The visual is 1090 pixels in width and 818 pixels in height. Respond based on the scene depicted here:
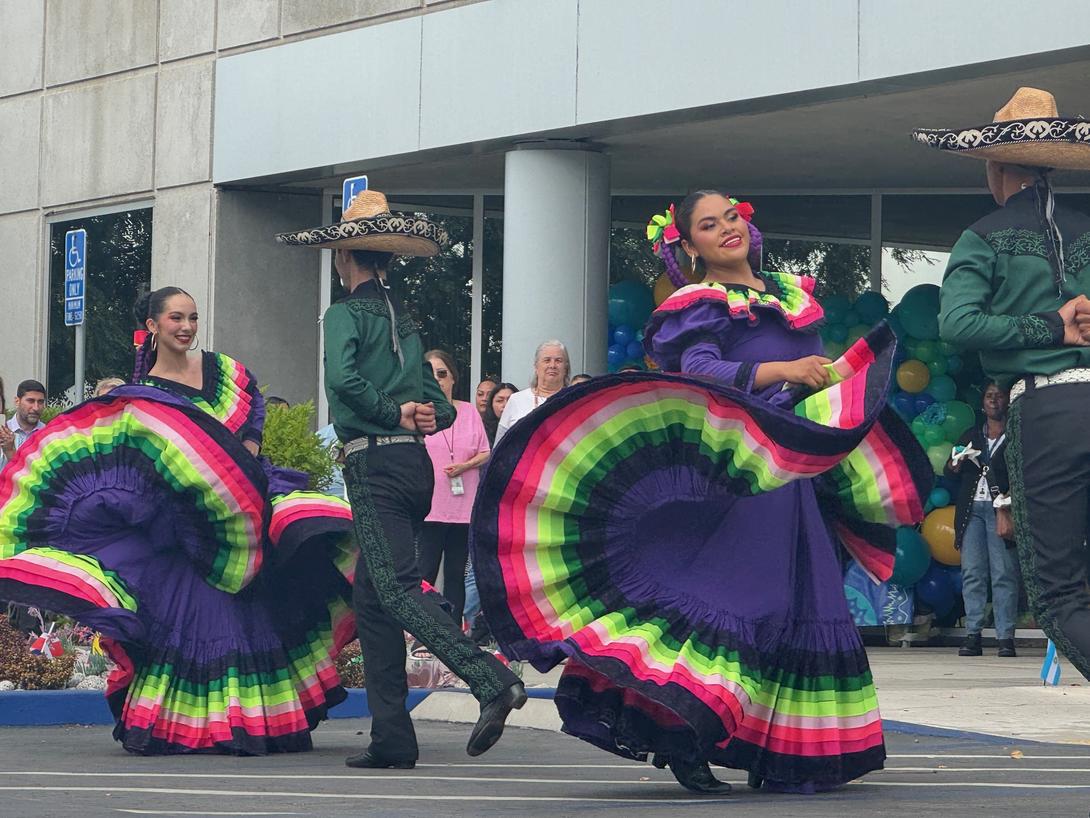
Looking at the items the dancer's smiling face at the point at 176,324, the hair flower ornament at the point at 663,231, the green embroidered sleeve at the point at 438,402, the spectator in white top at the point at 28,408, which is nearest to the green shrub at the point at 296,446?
the spectator in white top at the point at 28,408

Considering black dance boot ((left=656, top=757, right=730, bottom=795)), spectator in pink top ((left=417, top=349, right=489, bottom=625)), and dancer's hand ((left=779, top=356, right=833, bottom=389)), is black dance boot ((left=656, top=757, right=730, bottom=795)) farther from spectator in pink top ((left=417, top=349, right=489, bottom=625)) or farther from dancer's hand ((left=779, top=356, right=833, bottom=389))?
spectator in pink top ((left=417, top=349, right=489, bottom=625))

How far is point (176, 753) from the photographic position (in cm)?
852

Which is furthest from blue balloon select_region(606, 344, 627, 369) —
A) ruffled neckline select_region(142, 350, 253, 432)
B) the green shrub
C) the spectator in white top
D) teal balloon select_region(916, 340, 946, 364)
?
ruffled neckline select_region(142, 350, 253, 432)

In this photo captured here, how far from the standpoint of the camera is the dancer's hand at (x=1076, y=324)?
6.12m

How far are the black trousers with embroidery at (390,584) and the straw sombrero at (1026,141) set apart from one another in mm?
2394

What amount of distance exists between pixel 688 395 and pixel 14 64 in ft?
51.3

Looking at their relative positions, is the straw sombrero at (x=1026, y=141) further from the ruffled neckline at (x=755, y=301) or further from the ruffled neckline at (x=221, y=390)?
the ruffled neckline at (x=221, y=390)

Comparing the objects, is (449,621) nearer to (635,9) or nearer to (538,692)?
(538,692)

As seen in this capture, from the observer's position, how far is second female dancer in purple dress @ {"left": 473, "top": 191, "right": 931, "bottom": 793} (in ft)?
21.4

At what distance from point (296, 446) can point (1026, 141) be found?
734 cm

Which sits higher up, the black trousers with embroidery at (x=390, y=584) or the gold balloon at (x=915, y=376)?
the gold balloon at (x=915, y=376)

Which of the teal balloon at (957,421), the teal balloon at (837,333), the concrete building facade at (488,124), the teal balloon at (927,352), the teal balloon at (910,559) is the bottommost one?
the teal balloon at (910,559)

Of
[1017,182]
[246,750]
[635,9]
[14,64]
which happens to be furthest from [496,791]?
[14,64]

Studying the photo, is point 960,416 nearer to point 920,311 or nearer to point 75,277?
point 920,311
